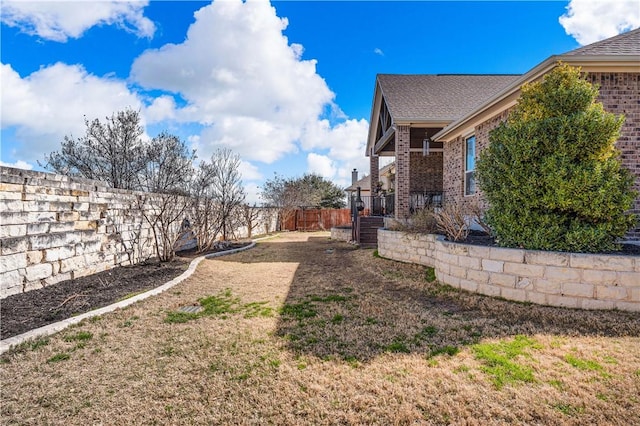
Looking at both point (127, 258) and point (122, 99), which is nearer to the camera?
point (127, 258)

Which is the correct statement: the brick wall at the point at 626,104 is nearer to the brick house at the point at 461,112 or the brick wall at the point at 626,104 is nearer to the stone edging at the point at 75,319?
the brick house at the point at 461,112

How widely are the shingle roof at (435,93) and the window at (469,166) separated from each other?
3.63 ft

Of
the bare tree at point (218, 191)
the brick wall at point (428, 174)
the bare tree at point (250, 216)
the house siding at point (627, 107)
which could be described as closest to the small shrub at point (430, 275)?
the house siding at point (627, 107)

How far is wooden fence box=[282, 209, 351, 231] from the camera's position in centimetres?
2236

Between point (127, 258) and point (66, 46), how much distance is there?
20.2ft

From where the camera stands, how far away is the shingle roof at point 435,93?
10.8 metres

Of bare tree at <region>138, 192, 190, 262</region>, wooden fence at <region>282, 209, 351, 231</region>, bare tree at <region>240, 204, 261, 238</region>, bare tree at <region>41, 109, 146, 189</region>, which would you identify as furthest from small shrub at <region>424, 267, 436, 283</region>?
wooden fence at <region>282, 209, 351, 231</region>

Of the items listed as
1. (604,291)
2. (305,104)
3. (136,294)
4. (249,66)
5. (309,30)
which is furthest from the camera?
(305,104)

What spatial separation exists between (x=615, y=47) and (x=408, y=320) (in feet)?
20.3

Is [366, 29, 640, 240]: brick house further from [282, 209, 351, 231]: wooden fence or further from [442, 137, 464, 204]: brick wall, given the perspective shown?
[282, 209, 351, 231]: wooden fence

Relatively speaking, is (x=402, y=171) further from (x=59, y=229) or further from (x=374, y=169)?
(x=59, y=229)

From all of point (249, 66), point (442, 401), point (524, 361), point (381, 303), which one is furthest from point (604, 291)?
point (249, 66)

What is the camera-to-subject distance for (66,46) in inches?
337

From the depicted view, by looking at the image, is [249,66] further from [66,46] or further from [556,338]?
[556,338]
